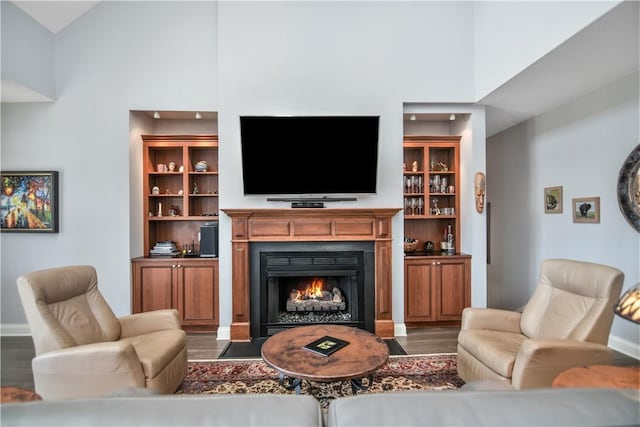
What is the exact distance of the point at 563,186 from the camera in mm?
3760

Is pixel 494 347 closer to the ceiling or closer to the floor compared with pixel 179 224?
closer to the floor

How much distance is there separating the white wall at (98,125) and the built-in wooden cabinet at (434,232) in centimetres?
305

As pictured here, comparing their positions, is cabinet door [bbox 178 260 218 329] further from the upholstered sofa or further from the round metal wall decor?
the round metal wall decor

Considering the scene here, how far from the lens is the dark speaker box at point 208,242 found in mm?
3789

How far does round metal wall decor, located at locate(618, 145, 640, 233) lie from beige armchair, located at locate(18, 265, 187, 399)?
4.03 m

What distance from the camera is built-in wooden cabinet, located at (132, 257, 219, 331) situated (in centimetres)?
370

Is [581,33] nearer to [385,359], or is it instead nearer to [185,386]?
[385,359]

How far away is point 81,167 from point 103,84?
101 centimetres

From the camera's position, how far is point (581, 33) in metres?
2.32

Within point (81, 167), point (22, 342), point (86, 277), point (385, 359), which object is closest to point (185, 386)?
point (86, 277)

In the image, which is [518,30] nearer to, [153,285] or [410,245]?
[410,245]

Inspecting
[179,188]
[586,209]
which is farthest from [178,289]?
[586,209]

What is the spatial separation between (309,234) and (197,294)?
154 centimetres

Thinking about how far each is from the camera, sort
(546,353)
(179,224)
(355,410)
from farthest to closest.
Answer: (179,224) → (546,353) → (355,410)
